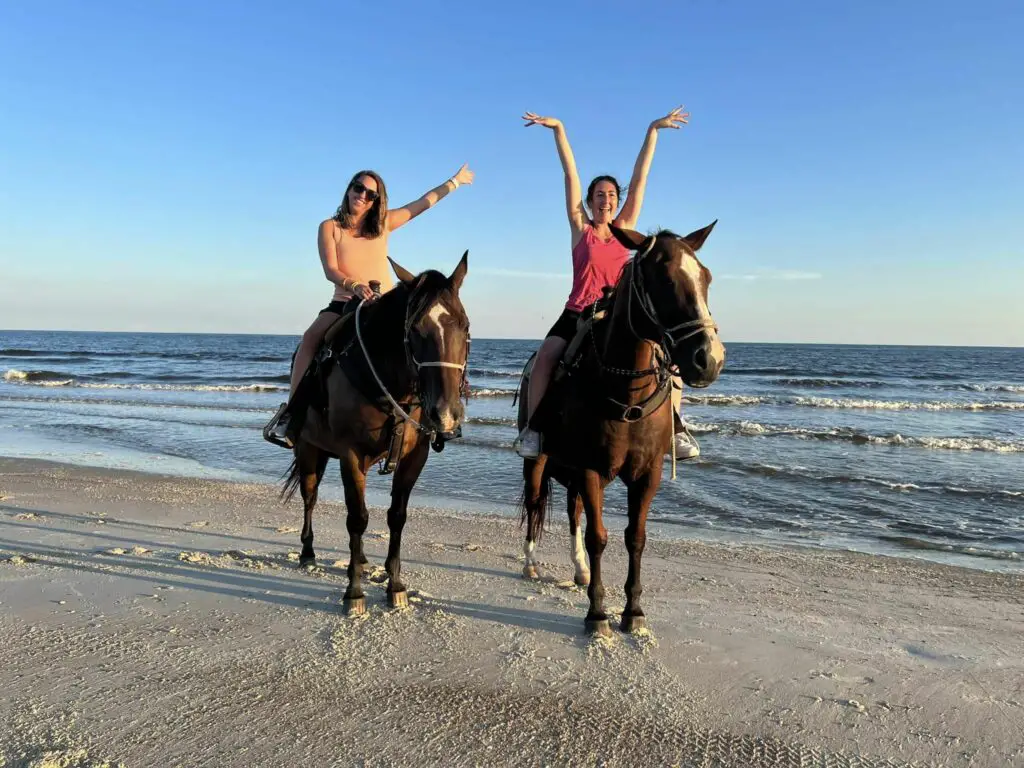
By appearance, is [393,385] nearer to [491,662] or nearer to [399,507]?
[399,507]

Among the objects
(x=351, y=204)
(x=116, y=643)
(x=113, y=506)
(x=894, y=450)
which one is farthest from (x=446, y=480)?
(x=894, y=450)

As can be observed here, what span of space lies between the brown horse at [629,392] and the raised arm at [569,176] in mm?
965

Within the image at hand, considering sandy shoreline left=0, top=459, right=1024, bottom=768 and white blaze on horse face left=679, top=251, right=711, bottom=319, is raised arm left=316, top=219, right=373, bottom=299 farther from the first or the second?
white blaze on horse face left=679, top=251, right=711, bottom=319

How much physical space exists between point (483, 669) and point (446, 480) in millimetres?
6228

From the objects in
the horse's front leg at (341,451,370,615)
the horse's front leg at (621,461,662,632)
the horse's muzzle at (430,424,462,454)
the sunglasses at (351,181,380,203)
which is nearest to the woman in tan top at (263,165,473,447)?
the sunglasses at (351,181,380,203)

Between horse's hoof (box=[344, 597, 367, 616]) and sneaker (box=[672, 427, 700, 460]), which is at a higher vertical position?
sneaker (box=[672, 427, 700, 460])

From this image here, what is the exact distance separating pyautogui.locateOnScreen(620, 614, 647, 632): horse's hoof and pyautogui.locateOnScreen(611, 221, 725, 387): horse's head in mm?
1604

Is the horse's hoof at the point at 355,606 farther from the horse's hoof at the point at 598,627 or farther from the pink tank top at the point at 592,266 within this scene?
the pink tank top at the point at 592,266

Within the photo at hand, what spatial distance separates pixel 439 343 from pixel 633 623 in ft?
6.64

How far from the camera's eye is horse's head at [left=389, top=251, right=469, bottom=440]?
3.51 meters

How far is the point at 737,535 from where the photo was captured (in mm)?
6945

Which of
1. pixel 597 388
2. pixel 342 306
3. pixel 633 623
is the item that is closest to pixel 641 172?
pixel 597 388

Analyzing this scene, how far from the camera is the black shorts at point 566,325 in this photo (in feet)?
14.7

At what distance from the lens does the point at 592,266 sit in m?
4.57
